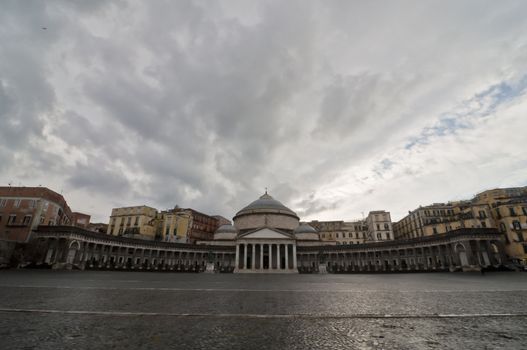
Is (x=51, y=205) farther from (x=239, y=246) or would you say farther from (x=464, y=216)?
(x=464, y=216)

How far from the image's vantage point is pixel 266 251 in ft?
222

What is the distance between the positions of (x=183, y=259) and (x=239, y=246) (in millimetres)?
16187

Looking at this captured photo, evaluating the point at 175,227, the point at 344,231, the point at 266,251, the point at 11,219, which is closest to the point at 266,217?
the point at 266,251

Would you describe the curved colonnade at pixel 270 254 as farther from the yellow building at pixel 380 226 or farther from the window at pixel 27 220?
the yellow building at pixel 380 226

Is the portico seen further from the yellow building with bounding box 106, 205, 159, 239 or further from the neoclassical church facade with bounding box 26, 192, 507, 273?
the yellow building with bounding box 106, 205, 159, 239

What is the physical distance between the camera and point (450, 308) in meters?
7.59

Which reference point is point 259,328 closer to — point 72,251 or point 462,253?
point 72,251

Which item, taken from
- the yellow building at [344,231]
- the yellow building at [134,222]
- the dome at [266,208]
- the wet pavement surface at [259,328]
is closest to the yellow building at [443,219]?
the yellow building at [344,231]

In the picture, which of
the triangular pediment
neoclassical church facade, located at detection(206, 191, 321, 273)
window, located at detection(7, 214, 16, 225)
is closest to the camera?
window, located at detection(7, 214, 16, 225)

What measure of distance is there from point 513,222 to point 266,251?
168 ft

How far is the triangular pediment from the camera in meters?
65.5

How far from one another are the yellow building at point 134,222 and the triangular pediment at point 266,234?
28.4 metres

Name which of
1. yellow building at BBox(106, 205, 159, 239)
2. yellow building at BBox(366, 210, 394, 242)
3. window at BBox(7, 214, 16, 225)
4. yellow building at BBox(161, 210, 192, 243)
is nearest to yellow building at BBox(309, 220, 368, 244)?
yellow building at BBox(366, 210, 394, 242)

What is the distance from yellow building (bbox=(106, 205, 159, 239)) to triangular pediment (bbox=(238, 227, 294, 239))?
1120 inches
